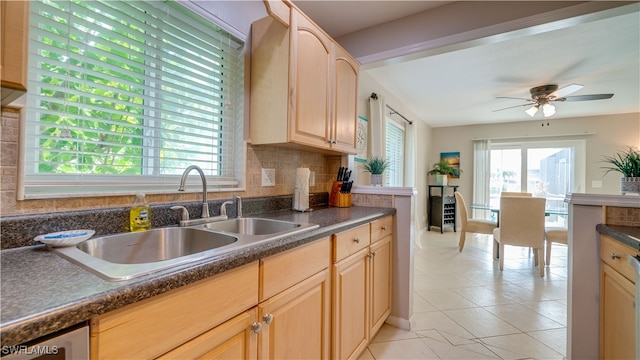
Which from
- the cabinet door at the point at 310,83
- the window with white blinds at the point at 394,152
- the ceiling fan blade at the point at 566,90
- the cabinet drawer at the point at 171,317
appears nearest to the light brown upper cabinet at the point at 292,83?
the cabinet door at the point at 310,83

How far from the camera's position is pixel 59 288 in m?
0.55

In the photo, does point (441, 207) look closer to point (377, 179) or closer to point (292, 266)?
point (377, 179)

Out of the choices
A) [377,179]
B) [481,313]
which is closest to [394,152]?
[377,179]

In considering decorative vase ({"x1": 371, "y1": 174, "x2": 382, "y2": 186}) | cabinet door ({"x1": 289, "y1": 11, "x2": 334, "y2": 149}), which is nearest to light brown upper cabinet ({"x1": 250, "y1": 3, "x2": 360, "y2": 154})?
cabinet door ({"x1": 289, "y1": 11, "x2": 334, "y2": 149})

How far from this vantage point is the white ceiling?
2.01m

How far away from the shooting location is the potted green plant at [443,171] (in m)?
5.54

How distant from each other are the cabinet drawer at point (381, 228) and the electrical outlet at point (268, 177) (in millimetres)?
739

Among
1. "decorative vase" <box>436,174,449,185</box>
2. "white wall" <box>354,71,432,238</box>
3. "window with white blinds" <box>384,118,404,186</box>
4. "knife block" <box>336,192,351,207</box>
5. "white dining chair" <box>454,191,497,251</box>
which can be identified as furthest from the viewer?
"decorative vase" <box>436,174,449,185</box>

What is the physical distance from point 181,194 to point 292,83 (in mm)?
853

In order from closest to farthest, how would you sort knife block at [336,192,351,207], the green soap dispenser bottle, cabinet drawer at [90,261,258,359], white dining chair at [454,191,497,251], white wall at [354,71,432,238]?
cabinet drawer at [90,261,258,359], the green soap dispenser bottle, knife block at [336,192,351,207], white wall at [354,71,432,238], white dining chair at [454,191,497,251]

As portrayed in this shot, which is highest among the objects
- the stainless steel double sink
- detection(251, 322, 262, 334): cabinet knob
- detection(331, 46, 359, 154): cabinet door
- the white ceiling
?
the white ceiling

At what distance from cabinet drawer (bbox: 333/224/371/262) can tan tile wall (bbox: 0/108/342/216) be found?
656 millimetres

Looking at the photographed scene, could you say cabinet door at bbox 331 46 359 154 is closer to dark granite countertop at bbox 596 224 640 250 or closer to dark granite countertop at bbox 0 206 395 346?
dark granite countertop at bbox 0 206 395 346

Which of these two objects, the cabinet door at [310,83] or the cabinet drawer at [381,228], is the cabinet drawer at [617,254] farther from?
the cabinet door at [310,83]
